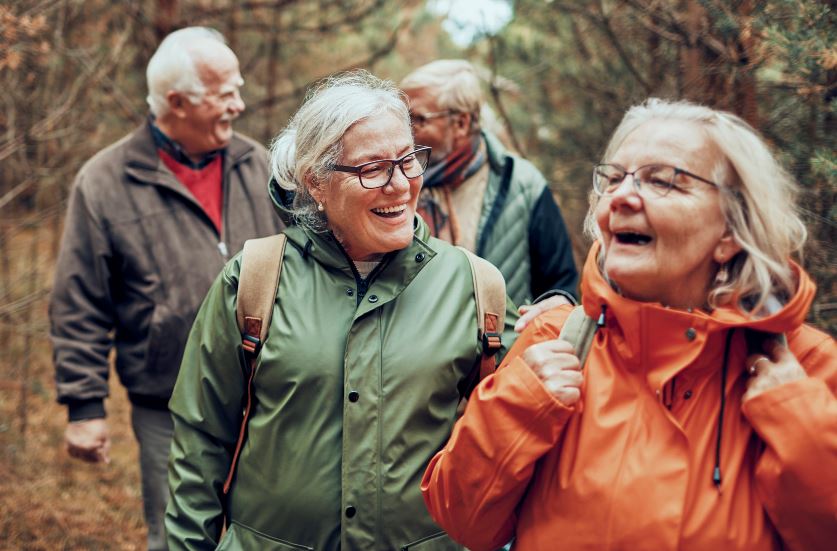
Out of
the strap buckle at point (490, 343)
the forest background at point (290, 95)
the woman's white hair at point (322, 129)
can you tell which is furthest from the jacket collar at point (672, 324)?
the forest background at point (290, 95)

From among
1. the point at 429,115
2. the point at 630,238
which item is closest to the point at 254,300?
the point at 630,238

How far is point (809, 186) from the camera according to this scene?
156 inches

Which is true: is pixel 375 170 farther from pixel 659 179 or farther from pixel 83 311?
pixel 83 311

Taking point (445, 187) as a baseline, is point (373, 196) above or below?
above

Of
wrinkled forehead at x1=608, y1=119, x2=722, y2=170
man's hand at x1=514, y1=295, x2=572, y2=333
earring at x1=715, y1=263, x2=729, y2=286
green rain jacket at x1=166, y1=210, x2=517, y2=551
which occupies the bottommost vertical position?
green rain jacket at x1=166, y1=210, x2=517, y2=551

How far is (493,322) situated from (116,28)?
6030 millimetres

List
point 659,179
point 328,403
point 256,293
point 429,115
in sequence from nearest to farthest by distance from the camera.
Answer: point 659,179, point 328,403, point 256,293, point 429,115

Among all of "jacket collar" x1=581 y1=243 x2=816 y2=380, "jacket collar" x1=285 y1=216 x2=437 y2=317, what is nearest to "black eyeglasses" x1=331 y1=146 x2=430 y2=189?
"jacket collar" x1=285 y1=216 x2=437 y2=317

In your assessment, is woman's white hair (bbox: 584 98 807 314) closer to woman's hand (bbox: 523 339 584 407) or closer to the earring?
the earring

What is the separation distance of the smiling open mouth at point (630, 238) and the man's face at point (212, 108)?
8.55ft

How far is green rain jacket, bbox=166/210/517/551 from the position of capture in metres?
2.58

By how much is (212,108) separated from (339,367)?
Result: 81.2 inches

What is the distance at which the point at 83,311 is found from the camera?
4.02m

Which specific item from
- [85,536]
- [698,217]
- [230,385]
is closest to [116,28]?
[85,536]
